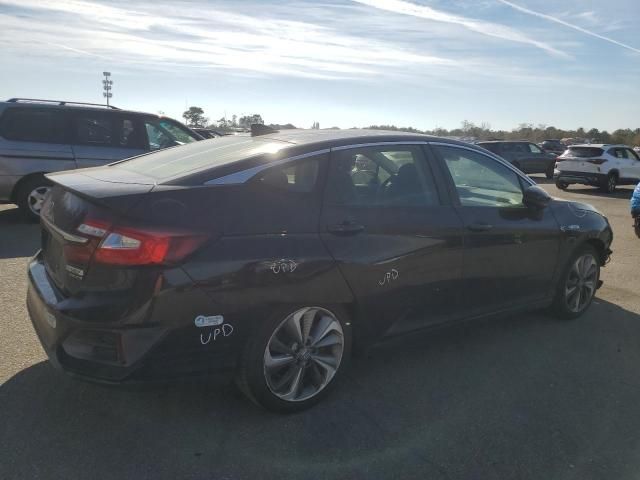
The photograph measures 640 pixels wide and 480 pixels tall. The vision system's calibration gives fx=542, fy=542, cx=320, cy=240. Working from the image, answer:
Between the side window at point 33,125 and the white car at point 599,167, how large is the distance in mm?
15720

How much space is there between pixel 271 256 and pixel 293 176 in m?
0.54

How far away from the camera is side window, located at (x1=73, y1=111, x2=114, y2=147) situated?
27.2 feet

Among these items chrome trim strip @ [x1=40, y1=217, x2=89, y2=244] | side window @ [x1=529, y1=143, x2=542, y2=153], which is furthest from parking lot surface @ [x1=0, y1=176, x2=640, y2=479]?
side window @ [x1=529, y1=143, x2=542, y2=153]

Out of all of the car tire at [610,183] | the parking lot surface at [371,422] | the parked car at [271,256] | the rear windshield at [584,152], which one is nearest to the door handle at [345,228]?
the parked car at [271,256]

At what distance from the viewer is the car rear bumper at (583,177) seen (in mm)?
17672

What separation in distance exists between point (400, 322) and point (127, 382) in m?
1.71

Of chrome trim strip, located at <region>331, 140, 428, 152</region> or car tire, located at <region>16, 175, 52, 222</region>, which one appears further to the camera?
car tire, located at <region>16, 175, 52, 222</region>

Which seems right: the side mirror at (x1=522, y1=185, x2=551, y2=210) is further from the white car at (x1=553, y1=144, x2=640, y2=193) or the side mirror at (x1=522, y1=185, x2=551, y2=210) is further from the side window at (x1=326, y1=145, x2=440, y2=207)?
the white car at (x1=553, y1=144, x2=640, y2=193)

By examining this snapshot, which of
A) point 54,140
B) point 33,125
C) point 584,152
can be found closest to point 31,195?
point 54,140

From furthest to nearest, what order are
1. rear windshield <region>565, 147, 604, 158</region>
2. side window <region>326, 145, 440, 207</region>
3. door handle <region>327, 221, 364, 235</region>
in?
rear windshield <region>565, 147, 604, 158</region> < side window <region>326, 145, 440, 207</region> < door handle <region>327, 221, 364, 235</region>

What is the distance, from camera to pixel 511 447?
2.92 meters

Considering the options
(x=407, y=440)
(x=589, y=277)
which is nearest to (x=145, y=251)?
(x=407, y=440)

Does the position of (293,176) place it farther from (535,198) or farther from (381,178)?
(535,198)

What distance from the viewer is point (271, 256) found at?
9.32 ft
